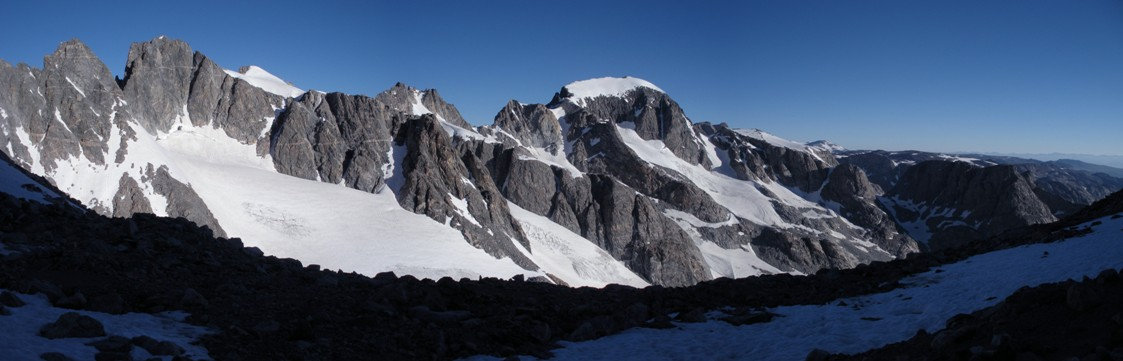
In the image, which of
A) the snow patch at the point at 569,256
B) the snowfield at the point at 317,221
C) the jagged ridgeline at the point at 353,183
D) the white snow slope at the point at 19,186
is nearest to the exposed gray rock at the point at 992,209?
the jagged ridgeline at the point at 353,183

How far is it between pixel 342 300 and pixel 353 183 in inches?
4138

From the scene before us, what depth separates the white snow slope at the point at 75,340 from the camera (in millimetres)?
8461

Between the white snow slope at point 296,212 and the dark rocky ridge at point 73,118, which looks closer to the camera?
the dark rocky ridge at point 73,118

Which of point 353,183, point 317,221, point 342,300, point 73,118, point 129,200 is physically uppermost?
point 73,118

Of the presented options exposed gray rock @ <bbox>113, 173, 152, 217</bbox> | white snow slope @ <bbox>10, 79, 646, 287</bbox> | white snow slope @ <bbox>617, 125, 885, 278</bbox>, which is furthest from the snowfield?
white snow slope @ <bbox>617, 125, 885, 278</bbox>

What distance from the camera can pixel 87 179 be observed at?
78.0 m

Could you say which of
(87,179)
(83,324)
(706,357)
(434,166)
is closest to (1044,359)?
(706,357)

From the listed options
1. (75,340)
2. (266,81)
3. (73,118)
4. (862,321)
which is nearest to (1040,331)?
(862,321)

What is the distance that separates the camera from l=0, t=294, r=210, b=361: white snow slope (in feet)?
27.8

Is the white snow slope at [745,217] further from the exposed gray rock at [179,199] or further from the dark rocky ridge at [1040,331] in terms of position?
the dark rocky ridge at [1040,331]

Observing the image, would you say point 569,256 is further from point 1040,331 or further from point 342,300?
point 1040,331

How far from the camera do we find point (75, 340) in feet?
30.1

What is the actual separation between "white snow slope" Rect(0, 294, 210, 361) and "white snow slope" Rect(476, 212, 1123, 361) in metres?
6.59

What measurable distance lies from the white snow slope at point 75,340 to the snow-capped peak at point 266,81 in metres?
135
